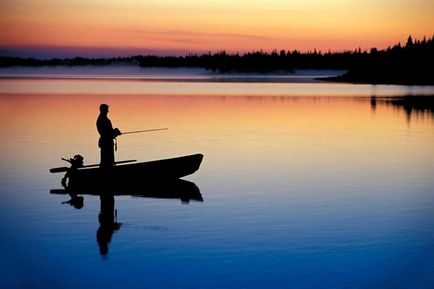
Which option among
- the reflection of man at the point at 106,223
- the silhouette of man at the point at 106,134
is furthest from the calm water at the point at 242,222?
the silhouette of man at the point at 106,134

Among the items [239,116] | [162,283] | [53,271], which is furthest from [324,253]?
[239,116]

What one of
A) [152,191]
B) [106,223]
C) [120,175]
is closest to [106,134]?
[120,175]

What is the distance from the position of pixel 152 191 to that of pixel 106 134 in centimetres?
203

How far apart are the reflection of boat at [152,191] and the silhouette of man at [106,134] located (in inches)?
29.4

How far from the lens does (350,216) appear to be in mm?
15258

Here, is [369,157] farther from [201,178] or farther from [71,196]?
[71,196]

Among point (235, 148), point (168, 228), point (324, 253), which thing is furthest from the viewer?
point (235, 148)

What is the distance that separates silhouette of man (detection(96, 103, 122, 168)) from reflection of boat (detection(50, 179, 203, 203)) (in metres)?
0.75

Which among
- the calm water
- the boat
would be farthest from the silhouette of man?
the calm water

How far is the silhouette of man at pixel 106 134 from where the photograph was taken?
18234 millimetres

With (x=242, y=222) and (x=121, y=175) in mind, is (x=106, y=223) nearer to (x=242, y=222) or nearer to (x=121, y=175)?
(x=242, y=222)

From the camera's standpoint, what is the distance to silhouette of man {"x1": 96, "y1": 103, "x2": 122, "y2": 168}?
718 inches

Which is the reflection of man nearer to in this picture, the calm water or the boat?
the calm water

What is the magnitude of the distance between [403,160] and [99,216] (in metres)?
14.1
